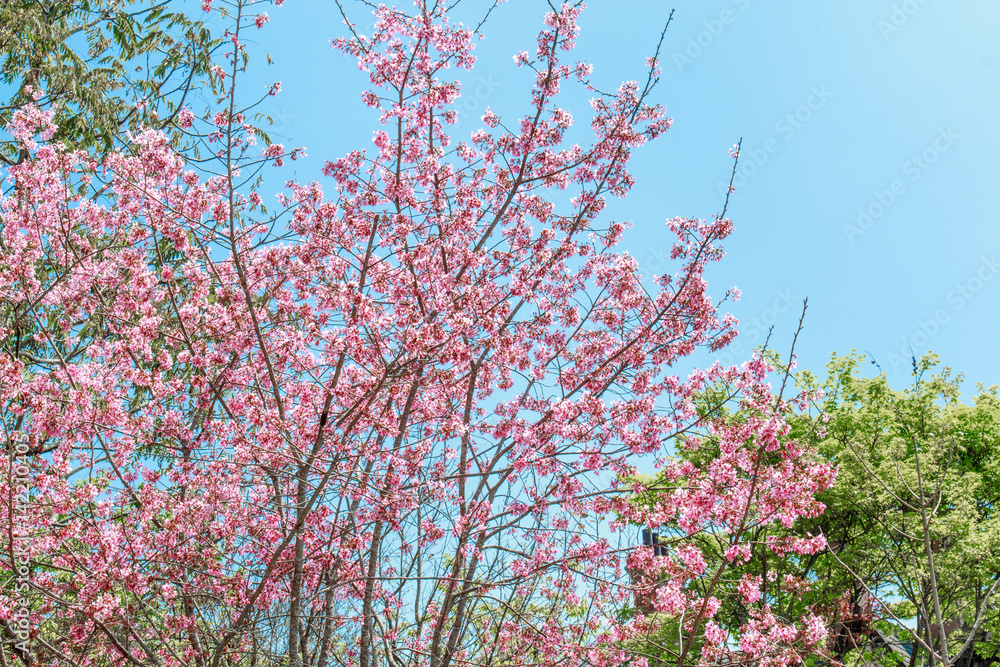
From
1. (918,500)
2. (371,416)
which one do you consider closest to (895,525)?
(918,500)

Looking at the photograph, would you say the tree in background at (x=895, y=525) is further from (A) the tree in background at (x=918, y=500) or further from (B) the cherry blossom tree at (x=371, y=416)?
(B) the cherry blossom tree at (x=371, y=416)

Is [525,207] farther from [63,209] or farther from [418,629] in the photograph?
[63,209]

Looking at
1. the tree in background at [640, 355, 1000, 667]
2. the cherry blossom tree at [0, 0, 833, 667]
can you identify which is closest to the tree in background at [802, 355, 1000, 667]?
the tree in background at [640, 355, 1000, 667]

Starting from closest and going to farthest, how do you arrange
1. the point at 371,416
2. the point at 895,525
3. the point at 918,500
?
1. the point at 371,416
2. the point at 918,500
3. the point at 895,525

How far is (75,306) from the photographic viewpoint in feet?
26.1

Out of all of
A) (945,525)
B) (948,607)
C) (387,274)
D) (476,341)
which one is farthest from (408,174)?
(948,607)

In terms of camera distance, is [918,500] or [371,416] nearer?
[371,416]

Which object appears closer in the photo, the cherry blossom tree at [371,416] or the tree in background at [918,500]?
the cherry blossom tree at [371,416]

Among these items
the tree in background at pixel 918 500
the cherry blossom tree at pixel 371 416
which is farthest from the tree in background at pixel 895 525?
the cherry blossom tree at pixel 371 416

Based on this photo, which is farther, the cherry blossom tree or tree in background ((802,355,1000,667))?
tree in background ((802,355,1000,667))

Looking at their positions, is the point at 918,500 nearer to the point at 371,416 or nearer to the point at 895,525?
the point at 895,525

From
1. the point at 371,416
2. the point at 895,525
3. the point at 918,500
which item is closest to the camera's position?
the point at 371,416

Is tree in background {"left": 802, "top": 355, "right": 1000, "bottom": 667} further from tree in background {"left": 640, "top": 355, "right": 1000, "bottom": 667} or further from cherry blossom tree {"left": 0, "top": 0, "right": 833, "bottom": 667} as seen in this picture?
cherry blossom tree {"left": 0, "top": 0, "right": 833, "bottom": 667}

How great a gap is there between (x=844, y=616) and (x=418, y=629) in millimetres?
8000
